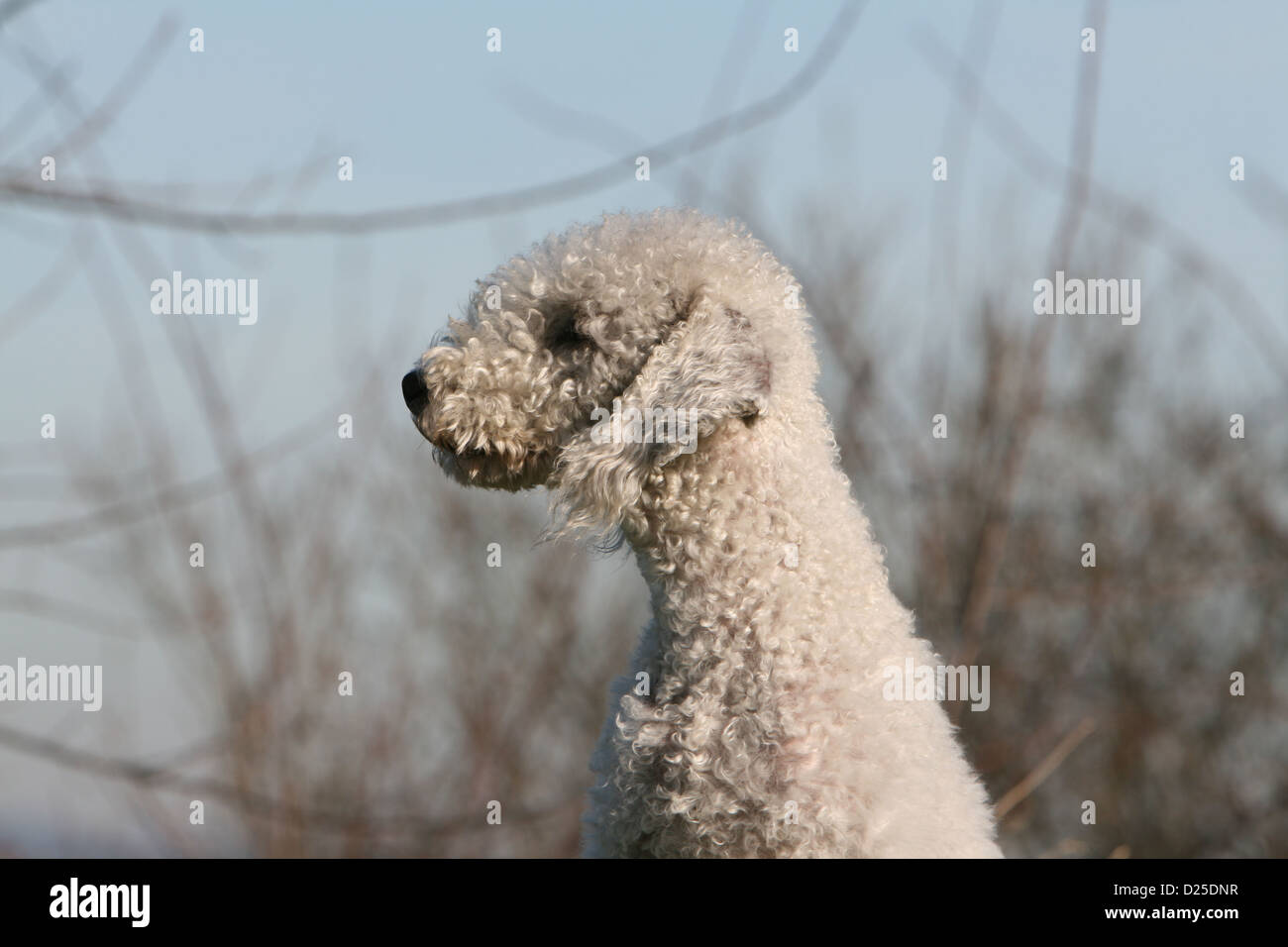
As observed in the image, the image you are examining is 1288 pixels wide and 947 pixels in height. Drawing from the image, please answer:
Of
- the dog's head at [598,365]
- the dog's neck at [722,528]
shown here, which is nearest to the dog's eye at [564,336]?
the dog's head at [598,365]

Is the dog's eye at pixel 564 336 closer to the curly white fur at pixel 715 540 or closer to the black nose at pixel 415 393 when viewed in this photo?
the curly white fur at pixel 715 540

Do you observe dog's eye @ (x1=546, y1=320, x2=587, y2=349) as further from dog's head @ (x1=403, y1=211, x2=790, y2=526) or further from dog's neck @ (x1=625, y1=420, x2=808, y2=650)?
dog's neck @ (x1=625, y1=420, x2=808, y2=650)

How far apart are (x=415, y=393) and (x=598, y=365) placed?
0.49m

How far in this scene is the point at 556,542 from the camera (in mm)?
3203

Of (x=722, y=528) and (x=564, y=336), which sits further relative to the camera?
(x=564, y=336)

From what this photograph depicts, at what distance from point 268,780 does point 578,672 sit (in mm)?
8126

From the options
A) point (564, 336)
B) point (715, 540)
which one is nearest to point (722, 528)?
point (715, 540)

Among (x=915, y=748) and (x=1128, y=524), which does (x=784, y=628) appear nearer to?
(x=915, y=748)

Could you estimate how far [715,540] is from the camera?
123 inches

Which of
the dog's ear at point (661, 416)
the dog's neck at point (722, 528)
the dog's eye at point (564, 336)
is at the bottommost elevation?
the dog's neck at point (722, 528)

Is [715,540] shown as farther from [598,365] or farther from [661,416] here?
[598,365]

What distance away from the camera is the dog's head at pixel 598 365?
3.05 m
